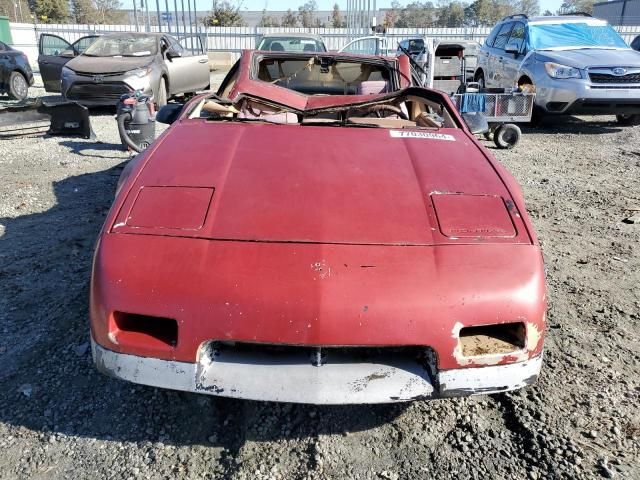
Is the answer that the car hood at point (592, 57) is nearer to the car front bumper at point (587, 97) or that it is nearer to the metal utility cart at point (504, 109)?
the car front bumper at point (587, 97)

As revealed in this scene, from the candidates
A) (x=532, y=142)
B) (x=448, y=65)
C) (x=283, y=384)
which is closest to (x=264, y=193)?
(x=283, y=384)

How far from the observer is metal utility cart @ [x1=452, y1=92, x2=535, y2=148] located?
7.91 m

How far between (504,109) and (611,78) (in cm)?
210

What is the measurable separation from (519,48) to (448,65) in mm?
2363

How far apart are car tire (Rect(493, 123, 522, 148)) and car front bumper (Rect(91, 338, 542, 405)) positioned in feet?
21.6

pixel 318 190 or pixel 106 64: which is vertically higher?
pixel 106 64

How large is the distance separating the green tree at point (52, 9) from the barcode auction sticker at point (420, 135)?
56073 millimetres

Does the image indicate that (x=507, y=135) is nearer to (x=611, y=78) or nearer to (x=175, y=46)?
(x=611, y=78)

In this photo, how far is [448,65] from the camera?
40.1 ft

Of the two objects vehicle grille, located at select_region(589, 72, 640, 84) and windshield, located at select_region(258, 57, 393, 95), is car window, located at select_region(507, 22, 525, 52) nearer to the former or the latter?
vehicle grille, located at select_region(589, 72, 640, 84)

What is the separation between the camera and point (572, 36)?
9914mm

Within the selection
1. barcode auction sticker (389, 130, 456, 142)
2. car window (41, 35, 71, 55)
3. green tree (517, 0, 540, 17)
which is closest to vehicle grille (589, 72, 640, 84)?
barcode auction sticker (389, 130, 456, 142)

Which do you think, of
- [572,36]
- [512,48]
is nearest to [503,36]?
[512,48]

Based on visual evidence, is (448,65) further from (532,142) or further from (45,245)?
(45,245)
